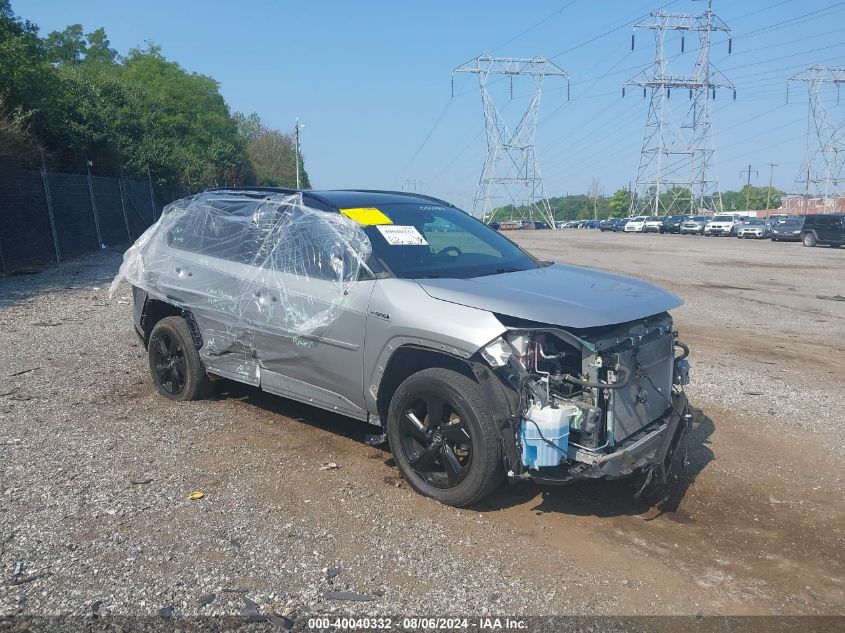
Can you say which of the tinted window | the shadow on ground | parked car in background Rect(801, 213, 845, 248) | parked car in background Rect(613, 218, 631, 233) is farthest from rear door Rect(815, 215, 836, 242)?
the tinted window

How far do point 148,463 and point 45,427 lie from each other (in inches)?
51.6

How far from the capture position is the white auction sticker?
514 cm

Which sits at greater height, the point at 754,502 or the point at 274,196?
the point at 274,196

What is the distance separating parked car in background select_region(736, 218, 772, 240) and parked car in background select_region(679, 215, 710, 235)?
6.08 meters

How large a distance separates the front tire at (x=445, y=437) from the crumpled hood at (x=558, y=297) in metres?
0.49

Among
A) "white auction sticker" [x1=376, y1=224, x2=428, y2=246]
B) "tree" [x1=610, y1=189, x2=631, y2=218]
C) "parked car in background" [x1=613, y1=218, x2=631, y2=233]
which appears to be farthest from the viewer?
"tree" [x1=610, y1=189, x2=631, y2=218]

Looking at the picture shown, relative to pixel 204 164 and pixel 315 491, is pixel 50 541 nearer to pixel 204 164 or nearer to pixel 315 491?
pixel 315 491

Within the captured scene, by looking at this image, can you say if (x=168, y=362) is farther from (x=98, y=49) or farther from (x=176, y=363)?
(x=98, y=49)

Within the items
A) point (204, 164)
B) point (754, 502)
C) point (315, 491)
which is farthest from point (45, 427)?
point (204, 164)

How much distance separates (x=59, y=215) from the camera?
18.5m

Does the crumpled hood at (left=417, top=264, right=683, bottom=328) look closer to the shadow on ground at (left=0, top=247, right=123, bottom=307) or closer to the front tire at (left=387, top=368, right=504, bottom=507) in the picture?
the front tire at (left=387, top=368, right=504, bottom=507)

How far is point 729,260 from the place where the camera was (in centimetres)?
2558

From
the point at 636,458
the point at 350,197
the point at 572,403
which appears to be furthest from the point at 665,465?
the point at 350,197

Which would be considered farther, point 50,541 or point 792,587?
point 50,541
